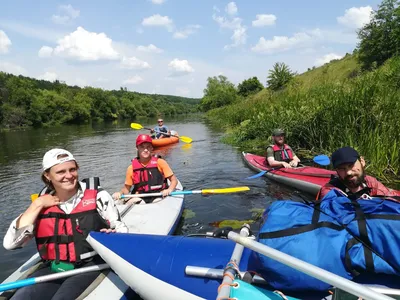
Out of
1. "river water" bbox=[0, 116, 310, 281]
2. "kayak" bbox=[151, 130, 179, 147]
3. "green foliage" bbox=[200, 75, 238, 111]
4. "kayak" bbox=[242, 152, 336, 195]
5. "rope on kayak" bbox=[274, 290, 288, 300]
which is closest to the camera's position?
"rope on kayak" bbox=[274, 290, 288, 300]

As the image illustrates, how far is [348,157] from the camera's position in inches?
118

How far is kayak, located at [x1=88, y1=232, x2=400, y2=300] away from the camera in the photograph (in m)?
2.22

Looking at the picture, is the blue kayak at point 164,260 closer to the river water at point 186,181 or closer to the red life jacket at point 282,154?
the river water at point 186,181

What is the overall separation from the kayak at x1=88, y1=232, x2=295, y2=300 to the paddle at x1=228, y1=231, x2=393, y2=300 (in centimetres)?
54

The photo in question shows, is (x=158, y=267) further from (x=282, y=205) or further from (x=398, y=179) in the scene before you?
(x=398, y=179)

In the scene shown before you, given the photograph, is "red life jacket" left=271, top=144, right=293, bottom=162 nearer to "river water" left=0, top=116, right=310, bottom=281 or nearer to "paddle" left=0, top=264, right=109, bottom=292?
"river water" left=0, top=116, right=310, bottom=281

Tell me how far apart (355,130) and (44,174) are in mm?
6228

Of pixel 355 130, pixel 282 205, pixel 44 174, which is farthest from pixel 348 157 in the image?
pixel 355 130

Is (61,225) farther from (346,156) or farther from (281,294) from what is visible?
(346,156)

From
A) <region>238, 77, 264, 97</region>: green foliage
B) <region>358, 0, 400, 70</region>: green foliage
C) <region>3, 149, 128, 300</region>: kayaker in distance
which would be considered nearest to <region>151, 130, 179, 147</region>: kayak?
<region>3, 149, 128, 300</region>: kayaker in distance

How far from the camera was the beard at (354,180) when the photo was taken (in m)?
3.10

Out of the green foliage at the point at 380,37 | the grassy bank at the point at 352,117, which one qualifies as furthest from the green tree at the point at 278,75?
the grassy bank at the point at 352,117

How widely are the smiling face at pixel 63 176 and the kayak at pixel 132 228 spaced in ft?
2.26

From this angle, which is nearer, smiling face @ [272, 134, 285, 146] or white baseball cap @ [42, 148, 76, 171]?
white baseball cap @ [42, 148, 76, 171]
